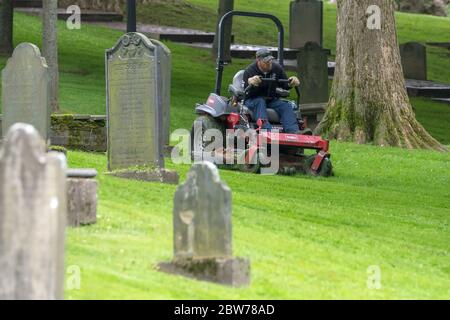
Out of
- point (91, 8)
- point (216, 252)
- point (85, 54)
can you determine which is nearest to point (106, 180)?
point (216, 252)

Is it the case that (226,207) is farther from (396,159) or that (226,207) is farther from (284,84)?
(396,159)

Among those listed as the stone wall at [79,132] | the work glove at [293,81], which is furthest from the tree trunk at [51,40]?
the work glove at [293,81]

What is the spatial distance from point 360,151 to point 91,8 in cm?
2039

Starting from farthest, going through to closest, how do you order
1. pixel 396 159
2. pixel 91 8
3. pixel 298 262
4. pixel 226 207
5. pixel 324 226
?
pixel 91 8 → pixel 396 159 → pixel 324 226 → pixel 298 262 → pixel 226 207

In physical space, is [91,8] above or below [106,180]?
above

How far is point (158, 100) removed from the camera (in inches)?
650

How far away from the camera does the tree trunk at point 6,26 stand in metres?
34.9

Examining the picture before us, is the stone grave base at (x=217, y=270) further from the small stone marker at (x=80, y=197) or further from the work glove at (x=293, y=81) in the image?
the work glove at (x=293, y=81)

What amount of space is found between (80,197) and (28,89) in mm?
4742

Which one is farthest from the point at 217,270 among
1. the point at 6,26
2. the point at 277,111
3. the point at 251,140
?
the point at 6,26

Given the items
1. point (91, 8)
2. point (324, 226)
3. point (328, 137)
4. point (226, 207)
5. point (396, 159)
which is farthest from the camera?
point (91, 8)

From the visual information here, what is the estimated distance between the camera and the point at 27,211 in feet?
26.9

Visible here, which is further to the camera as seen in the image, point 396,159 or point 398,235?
point 396,159

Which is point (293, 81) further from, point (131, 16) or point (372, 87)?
point (372, 87)
